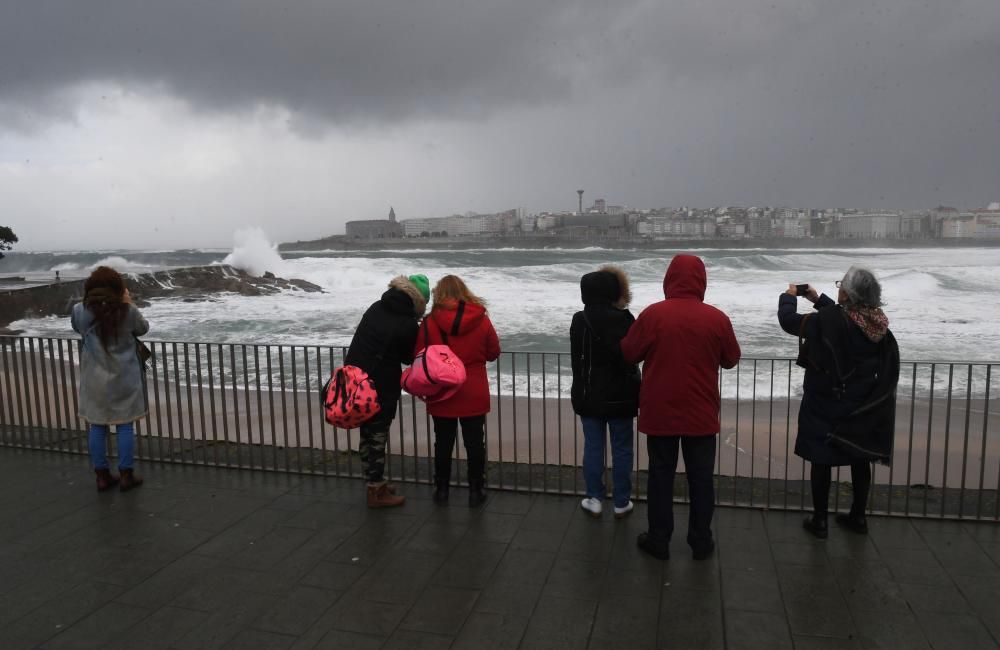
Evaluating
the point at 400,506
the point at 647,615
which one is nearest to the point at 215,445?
the point at 400,506

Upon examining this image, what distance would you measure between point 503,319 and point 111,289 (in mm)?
16836

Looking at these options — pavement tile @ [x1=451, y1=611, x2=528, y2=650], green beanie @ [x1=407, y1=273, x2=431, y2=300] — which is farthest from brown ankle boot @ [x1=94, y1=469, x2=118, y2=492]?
pavement tile @ [x1=451, y1=611, x2=528, y2=650]

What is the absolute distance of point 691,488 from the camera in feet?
13.4

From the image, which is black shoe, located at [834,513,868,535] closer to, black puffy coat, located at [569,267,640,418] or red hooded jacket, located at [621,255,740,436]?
red hooded jacket, located at [621,255,740,436]

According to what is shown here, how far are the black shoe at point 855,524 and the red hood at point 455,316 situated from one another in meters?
2.72

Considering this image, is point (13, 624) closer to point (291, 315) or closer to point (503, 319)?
point (503, 319)

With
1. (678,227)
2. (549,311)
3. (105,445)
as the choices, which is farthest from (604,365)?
(678,227)

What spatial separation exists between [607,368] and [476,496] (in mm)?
1393

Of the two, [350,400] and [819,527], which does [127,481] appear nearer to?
[350,400]

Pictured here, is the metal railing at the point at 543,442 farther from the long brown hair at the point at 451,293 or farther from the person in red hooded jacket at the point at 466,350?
the long brown hair at the point at 451,293

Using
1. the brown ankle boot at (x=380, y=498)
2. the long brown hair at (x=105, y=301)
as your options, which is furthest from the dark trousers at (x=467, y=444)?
the long brown hair at (x=105, y=301)

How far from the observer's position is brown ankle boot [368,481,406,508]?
4918mm

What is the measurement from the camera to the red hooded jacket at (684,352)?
154 inches

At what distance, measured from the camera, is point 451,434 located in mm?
4957
